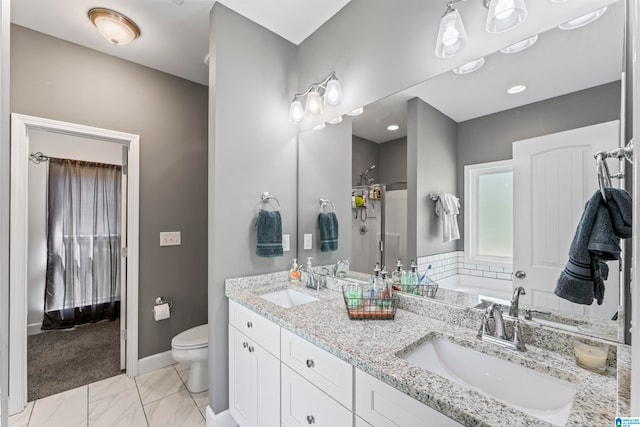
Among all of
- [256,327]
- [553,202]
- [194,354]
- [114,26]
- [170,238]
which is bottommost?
[194,354]

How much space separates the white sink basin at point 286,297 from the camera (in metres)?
1.77

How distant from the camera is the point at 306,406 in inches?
44.0

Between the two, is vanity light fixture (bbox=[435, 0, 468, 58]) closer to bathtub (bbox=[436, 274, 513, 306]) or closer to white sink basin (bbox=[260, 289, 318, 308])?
bathtub (bbox=[436, 274, 513, 306])

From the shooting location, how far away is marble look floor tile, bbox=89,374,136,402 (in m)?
2.04

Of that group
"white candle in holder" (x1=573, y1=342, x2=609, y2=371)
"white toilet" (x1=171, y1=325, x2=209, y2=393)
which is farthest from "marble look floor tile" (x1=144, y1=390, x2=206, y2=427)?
"white candle in holder" (x1=573, y1=342, x2=609, y2=371)

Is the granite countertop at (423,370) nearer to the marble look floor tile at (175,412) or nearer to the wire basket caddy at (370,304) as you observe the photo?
the wire basket caddy at (370,304)

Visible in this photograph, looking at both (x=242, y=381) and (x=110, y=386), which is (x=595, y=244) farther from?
(x=110, y=386)

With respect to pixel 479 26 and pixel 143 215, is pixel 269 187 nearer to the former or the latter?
pixel 143 215

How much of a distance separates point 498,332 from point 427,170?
0.77m

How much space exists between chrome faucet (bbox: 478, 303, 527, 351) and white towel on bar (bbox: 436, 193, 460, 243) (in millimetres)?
357

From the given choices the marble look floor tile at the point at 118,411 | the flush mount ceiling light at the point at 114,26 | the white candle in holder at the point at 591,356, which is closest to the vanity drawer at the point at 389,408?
the white candle in holder at the point at 591,356

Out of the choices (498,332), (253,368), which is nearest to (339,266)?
(253,368)

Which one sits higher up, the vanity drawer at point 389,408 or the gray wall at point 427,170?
the gray wall at point 427,170

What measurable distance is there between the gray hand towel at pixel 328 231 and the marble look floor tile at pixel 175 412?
4.61ft
